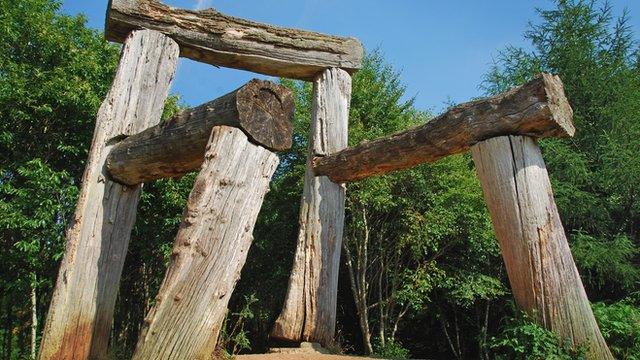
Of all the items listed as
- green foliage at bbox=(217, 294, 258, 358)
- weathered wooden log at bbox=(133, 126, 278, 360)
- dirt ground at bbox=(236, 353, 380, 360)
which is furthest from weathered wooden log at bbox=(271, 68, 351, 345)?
weathered wooden log at bbox=(133, 126, 278, 360)

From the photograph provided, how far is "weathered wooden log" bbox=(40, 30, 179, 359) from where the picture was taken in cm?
449

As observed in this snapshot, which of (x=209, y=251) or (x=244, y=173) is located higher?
(x=244, y=173)

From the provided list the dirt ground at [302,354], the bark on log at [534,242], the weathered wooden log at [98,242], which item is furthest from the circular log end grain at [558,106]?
the weathered wooden log at [98,242]

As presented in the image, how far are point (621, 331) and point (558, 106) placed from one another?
186 centimetres

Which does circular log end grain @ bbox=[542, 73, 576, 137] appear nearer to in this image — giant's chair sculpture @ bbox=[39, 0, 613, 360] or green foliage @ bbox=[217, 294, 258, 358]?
giant's chair sculpture @ bbox=[39, 0, 613, 360]

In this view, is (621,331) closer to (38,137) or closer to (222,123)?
(222,123)

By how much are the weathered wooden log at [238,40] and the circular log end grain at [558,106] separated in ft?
9.83

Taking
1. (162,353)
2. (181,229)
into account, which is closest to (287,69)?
(181,229)

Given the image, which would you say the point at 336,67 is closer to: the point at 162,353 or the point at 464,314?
the point at 162,353

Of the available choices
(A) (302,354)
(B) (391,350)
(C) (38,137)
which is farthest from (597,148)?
(C) (38,137)

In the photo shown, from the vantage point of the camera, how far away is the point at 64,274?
4562 mm

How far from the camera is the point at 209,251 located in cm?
294

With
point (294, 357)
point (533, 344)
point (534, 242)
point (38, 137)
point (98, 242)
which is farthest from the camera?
point (38, 137)

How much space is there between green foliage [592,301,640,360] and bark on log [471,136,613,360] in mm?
411
